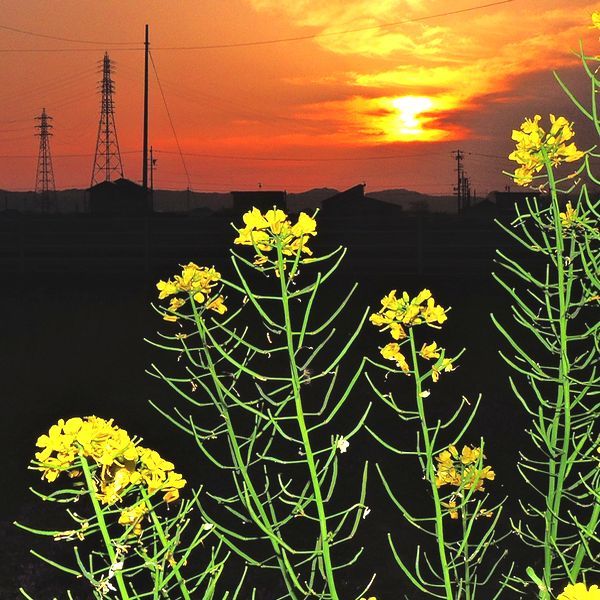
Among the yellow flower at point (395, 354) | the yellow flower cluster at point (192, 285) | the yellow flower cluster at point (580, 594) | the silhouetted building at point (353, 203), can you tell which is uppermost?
the silhouetted building at point (353, 203)

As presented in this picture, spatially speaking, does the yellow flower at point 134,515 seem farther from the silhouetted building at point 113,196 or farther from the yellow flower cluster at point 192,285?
the silhouetted building at point 113,196

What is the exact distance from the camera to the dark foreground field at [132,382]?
4348mm

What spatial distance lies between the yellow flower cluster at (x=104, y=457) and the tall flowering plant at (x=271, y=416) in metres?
0.23

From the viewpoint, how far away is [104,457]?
Result: 3.84 feet

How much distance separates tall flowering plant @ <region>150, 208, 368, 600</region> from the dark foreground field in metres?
0.23

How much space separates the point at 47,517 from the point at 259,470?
118 centimetres

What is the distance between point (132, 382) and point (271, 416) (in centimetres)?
612

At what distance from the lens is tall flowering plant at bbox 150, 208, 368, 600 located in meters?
1.49

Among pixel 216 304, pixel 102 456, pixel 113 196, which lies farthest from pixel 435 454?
pixel 113 196

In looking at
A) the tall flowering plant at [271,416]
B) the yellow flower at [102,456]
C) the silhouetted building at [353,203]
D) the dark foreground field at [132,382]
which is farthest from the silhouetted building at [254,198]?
the yellow flower at [102,456]

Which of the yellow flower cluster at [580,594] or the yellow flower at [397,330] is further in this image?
the yellow flower at [397,330]

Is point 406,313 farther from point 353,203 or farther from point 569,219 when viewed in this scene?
point 353,203

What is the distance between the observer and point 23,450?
573cm

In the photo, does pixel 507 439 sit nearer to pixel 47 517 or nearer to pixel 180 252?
pixel 47 517
